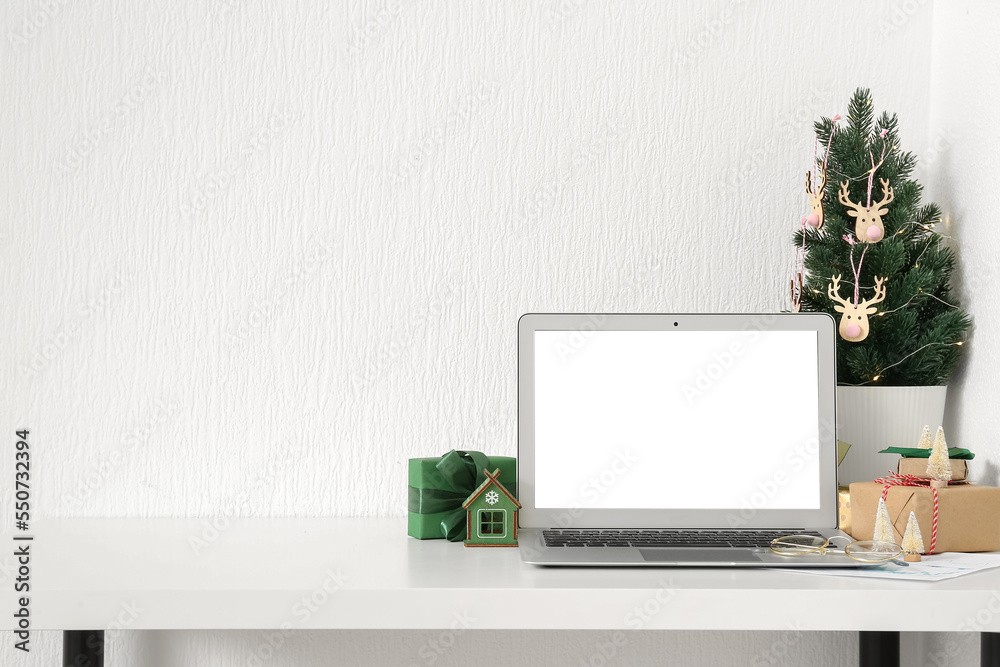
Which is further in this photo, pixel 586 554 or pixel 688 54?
pixel 688 54

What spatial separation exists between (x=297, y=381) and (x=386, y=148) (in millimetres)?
365

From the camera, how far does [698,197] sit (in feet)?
3.72

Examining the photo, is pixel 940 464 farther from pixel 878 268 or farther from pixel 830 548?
pixel 878 268

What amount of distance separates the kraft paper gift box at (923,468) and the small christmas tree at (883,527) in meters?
0.09

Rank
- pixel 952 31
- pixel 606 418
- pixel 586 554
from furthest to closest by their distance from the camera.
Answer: pixel 952 31 → pixel 606 418 → pixel 586 554

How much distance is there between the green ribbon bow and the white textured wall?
17 centimetres

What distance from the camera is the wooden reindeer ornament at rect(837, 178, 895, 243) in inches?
37.9

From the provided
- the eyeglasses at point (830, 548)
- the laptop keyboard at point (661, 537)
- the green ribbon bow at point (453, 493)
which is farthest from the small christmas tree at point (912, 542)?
the green ribbon bow at point (453, 493)

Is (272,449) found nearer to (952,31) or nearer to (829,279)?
(829,279)

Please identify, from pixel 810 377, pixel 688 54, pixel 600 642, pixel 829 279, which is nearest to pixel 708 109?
pixel 688 54

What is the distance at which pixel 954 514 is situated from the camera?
2.73 ft

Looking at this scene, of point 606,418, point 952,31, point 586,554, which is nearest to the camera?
point 586,554

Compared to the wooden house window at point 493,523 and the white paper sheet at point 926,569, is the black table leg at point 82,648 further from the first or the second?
the white paper sheet at point 926,569

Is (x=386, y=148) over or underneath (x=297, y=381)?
over
